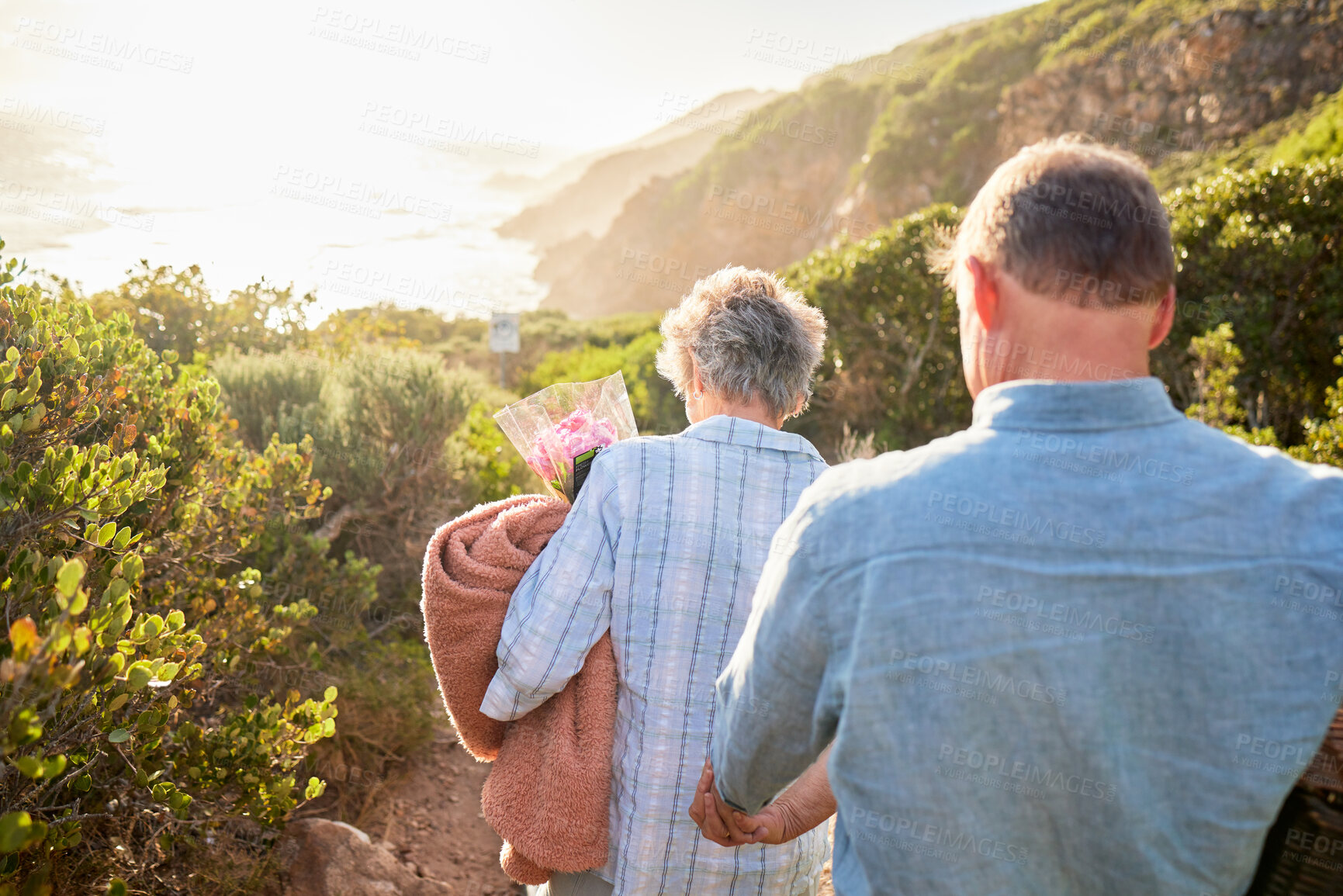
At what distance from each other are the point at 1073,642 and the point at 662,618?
1.06 metres

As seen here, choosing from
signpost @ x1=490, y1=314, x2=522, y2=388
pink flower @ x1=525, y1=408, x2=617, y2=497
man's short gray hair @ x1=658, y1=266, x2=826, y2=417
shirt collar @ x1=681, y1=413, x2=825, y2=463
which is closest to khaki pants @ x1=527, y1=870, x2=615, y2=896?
pink flower @ x1=525, y1=408, x2=617, y2=497

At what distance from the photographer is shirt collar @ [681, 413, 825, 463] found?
6.40ft

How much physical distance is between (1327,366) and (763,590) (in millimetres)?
8310

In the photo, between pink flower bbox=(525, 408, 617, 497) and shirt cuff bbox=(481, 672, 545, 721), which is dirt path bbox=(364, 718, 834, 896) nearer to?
shirt cuff bbox=(481, 672, 545, 721)

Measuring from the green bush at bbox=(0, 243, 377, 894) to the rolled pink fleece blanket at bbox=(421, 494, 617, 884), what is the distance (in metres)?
0.59

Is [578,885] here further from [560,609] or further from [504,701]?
[560,609]

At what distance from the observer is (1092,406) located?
102 centimetres

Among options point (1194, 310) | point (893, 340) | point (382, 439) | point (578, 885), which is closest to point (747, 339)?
point (578, 885)

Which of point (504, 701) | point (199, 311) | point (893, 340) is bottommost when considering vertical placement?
point (504, 701)

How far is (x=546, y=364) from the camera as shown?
13562 millimetres

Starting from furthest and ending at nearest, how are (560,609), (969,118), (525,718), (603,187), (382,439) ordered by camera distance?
(603,187) → (969,118) → (382,439) → (525,718) → (560,609)

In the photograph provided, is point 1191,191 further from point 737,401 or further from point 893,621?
point 893,621

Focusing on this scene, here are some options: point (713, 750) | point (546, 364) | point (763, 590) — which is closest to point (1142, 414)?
point (763, 590)

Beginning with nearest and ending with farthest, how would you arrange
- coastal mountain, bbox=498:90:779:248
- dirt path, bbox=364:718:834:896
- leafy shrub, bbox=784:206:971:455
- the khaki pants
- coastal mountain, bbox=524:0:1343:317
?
the khaki pants < dirt path, bbox=364:718:834:896 < leafy shrub, bbox=784:206:971:455 < coastal mountain, bbox=524:0:1343:317 < coastal mountain, bbox=498:90:779:248
